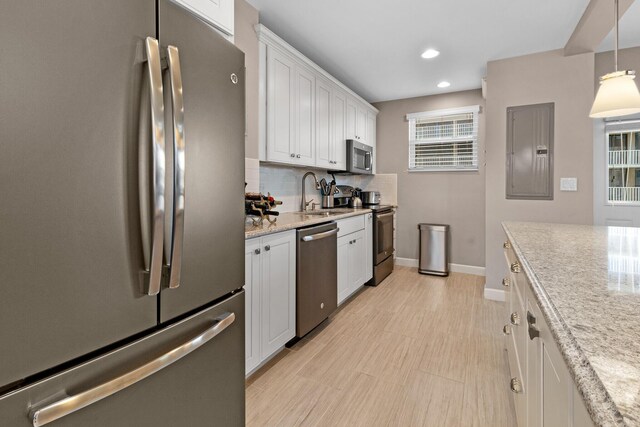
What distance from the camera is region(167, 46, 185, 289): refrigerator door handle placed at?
85 centimetres

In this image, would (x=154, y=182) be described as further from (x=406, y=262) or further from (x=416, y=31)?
(x=406, y=262)

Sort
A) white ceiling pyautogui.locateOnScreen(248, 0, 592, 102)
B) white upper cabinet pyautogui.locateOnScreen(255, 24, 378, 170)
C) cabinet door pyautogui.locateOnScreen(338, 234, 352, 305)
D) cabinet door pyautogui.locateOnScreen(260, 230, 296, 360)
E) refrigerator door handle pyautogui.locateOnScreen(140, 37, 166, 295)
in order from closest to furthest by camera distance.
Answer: refrigerator door handle pyautogui.locateOnScreen(140, 37, 166, 295), cabinet door pyautogui.locateOnScreen(260, 230, 296, 360), white ceiling pyautogui.locateOnScreen(248, 0, 592, 102), white upper cabinet pyautogui.locateOnScreen(255, 24, 378, 170), cabinet door pyautogui.locateOnScreen(338, 234, 352, 305)

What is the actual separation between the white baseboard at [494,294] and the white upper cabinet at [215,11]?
3369mm

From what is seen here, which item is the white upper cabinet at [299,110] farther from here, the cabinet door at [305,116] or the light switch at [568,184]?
the light switch at [568,184]

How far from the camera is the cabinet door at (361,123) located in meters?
4.20

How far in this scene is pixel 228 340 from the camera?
115 centimetres

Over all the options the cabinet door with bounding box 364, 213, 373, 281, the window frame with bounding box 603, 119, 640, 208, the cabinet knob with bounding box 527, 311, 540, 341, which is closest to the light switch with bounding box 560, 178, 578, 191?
the window frame with bounding box 603, 119, 640, 208

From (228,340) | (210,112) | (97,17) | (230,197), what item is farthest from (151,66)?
(228,340)

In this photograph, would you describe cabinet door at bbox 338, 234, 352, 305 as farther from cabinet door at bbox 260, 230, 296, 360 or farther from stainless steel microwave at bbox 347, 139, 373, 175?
stainless steel microwave at bbox 347, 139, 373, 175

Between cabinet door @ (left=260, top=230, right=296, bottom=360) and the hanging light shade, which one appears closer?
the hanging light shade

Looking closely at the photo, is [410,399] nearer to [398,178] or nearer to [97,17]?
[97,17]

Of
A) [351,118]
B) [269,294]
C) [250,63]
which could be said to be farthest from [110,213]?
[351,118]

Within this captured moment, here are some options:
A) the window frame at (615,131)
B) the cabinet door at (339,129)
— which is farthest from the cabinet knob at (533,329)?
the window frame at (615,131)

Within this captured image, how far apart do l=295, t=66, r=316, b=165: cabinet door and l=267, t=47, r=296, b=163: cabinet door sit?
3.2 inches
